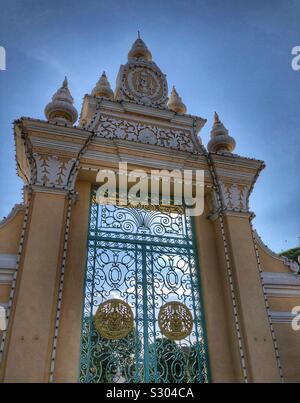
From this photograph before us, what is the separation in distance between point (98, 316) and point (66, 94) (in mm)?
3816

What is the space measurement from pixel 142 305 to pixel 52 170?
91.6 inches

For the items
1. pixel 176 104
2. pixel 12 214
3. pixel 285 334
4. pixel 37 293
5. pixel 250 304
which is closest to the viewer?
pixel 37 293

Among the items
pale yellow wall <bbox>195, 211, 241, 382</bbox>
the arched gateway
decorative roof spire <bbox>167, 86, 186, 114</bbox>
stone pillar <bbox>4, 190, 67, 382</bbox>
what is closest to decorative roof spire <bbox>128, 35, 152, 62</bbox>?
decorative roof spire <bbox>167, 86, 186, 114</bbox>

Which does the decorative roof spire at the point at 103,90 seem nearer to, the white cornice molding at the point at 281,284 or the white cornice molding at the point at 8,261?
the white cornice molding at the point at 8,261

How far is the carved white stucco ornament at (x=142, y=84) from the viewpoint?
6.91m

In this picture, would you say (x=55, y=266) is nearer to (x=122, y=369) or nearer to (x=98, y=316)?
(x=98, y=316)

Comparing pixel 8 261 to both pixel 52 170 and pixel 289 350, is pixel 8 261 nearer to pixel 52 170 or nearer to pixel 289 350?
pixel 52 170

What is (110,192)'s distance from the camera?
5.81 m

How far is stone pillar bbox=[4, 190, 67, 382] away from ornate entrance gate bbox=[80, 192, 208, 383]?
0.61 meters

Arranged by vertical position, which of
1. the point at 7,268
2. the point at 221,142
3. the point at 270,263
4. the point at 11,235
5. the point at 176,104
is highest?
the point at 176,104

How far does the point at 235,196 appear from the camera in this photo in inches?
242

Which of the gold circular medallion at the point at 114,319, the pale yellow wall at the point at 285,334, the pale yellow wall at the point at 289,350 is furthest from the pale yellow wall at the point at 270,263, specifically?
the gold circular medallion at the point at 114,319
